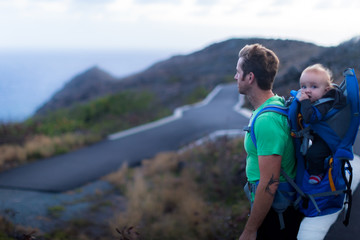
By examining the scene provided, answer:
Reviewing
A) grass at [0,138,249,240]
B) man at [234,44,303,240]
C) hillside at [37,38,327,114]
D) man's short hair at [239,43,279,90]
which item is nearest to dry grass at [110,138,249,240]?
grass at [0,138,249,240]

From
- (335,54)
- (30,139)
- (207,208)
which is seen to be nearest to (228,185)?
(207,208)

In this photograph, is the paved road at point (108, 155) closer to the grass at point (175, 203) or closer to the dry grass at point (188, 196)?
the grass at point (175, 203)

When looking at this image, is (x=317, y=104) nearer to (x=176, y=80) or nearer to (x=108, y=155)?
(x=108, y=155)

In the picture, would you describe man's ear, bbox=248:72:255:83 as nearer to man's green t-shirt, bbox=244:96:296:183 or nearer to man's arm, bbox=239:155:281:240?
man's green t-shirt, bbox=244:96:296:183

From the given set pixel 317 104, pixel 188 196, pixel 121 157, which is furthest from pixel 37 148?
pixel 317 104

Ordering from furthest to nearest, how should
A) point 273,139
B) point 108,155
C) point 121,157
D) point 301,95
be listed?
point 108,155 < point 121,157 < point 301,95 < point 273,139

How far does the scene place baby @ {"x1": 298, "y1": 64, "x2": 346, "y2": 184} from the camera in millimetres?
2002

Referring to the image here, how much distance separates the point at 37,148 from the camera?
33.3ft

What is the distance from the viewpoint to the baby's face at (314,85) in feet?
7.14

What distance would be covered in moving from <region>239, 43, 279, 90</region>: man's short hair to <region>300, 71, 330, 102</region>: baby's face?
0.70 feet

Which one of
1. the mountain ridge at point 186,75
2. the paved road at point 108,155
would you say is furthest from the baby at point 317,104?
the mountain ridge at point 186,75

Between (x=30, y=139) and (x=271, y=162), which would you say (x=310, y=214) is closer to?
(x=271, y=162)

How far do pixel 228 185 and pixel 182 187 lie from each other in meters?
0.97

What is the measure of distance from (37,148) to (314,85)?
947cm
